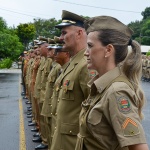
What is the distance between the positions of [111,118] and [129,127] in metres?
0.11

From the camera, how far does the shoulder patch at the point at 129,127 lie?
1.88 meters

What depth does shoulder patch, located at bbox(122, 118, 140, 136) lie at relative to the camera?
1.88 meters

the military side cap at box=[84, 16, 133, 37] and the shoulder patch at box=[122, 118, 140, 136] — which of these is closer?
the shoulder patch at box=[122, 118, 140, 136]

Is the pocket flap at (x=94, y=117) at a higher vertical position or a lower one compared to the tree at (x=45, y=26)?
higher

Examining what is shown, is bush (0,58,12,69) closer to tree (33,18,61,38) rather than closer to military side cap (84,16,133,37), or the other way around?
tree (33,18,61,38)

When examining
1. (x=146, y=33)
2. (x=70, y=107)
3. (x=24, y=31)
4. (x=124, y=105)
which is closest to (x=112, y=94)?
(x=124, y=105)

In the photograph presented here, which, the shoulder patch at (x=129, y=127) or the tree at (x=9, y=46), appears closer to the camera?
the shoulder patch at (x=129, y=127)

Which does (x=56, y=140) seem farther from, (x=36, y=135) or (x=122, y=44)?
(x=36, y=135)

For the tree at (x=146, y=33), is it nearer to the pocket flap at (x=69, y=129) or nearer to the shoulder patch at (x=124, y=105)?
the pocket flap at (x=69, y=129)

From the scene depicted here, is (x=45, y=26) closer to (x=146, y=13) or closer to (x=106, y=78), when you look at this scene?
(x=146, y=13)

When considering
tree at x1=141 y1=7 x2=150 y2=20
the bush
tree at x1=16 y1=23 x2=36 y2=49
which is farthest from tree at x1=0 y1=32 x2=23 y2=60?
tree at x1=141 y1=7 x2=150 y2=20

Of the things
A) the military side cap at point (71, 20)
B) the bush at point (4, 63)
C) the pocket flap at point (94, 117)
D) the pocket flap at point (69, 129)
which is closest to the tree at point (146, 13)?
the bush at point (4, 63)

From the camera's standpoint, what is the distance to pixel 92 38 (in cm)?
219

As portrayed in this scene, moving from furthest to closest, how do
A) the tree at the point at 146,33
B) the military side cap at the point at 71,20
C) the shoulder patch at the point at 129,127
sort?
1. the tree at the point at 146,33
2. the military side cap at the point at 71,20
3. the shoulder patch at the point at 129,127
